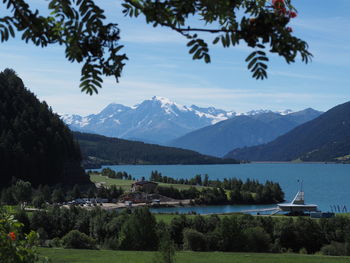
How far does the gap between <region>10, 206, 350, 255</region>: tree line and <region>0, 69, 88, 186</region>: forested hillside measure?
181 ft

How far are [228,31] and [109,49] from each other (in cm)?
85

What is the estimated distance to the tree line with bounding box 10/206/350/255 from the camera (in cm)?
5794

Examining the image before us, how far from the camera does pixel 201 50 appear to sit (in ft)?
11.5

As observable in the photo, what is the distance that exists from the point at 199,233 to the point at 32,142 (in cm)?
8303

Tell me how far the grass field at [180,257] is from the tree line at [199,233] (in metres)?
5.43

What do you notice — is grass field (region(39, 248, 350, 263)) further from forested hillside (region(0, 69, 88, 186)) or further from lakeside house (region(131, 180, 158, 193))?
lakeside house (region(131, 180, 158, 193))

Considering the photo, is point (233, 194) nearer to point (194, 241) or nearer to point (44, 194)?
point (44, 194)

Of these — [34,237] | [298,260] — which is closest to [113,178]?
[298,260]

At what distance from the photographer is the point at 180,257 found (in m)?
49.3

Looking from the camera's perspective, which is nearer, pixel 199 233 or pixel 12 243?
pixel 12 243

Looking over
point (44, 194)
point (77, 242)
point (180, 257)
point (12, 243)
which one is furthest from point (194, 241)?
point (44, 194)

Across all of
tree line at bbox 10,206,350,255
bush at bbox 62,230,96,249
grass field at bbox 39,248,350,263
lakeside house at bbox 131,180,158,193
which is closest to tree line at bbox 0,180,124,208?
lakeside house at bbox 131,180,158,193


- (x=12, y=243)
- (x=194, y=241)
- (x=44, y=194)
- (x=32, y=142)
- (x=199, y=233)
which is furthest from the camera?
(x=32, y=142)

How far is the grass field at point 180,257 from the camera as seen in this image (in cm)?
4662
